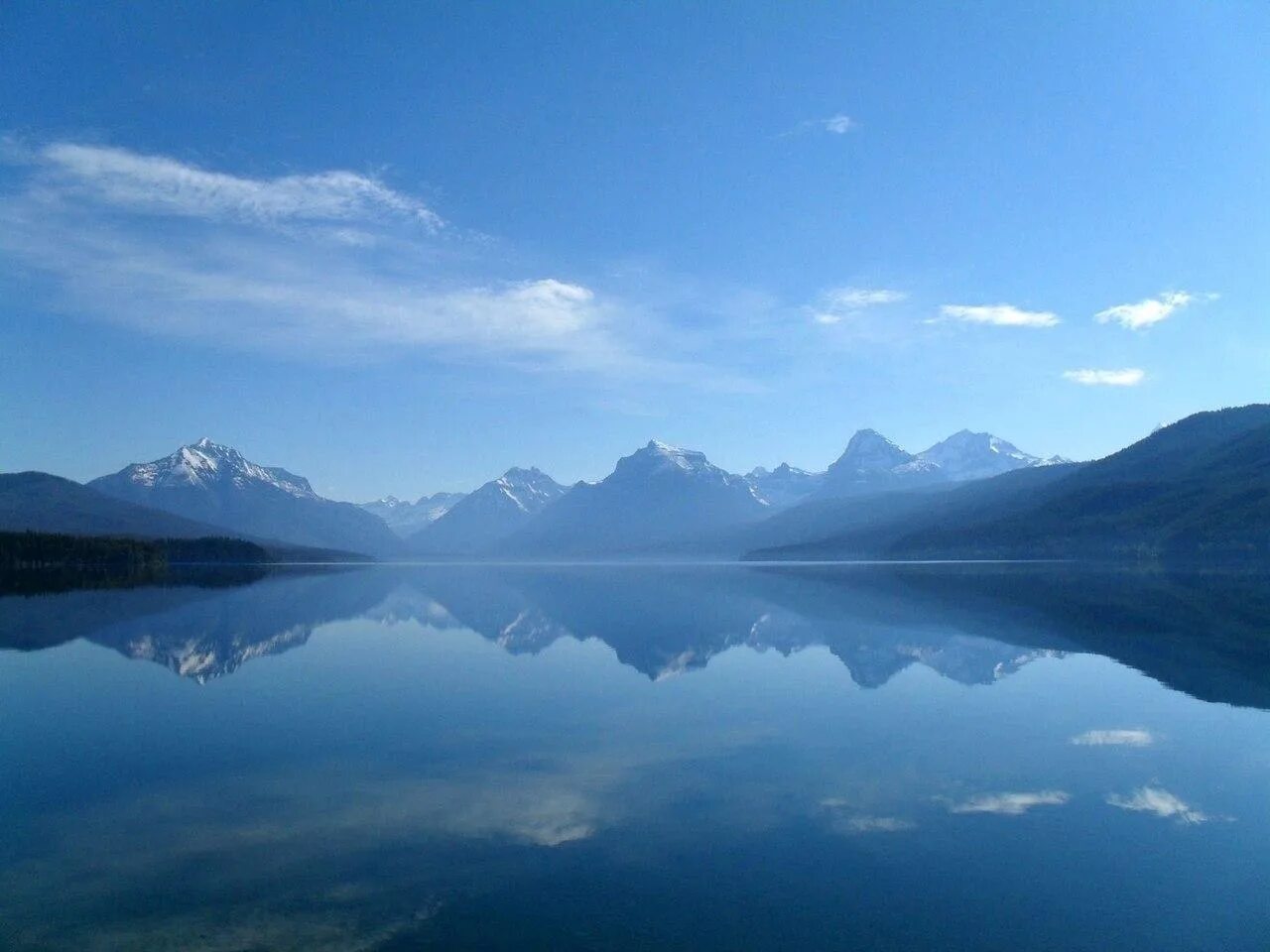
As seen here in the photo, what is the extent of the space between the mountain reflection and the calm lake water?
2.88 ft

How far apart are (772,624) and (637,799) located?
41.4 metres

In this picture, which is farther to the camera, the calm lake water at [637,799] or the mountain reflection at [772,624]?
the mountain reflection at [772,624]

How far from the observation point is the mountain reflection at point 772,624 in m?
40.6

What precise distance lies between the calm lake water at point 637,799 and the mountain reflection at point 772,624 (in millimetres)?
879

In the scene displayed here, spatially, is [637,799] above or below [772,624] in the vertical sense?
above

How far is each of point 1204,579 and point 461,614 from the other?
97854 mm

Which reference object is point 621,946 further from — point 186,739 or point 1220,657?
point 1220,657

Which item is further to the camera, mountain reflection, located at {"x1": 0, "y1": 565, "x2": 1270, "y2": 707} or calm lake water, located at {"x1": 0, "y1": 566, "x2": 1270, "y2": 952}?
mountain reflection, located at {"x1": 0, "y1": 565, "x2": 1270, "y2": 707}

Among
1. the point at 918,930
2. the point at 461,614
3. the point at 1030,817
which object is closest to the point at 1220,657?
the point at 1030,817

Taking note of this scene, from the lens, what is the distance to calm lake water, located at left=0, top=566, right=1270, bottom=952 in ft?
43.2

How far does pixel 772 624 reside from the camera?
59438 mm

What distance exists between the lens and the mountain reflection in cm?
4056

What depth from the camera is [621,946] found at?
12242 millimetres

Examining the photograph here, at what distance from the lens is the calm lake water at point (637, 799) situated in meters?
13.2
